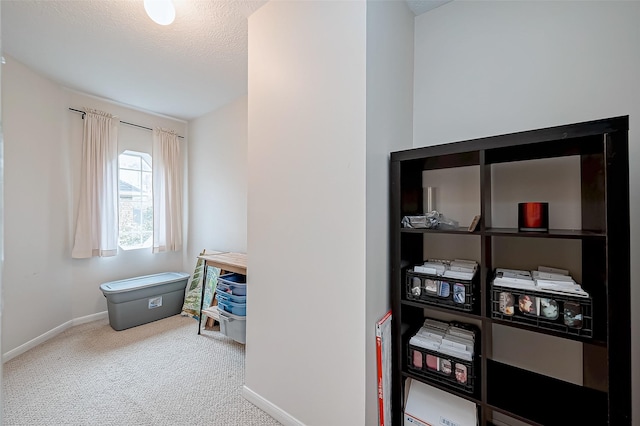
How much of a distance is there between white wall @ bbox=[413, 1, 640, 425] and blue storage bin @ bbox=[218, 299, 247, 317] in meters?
1.79

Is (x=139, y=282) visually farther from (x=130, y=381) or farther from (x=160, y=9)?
(x=160, y=9)

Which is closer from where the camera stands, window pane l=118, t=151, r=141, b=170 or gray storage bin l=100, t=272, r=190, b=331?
gray storage bin l=100, t=272, r=190, b=331

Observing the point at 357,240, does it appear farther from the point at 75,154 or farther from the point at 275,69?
the point at 75,154

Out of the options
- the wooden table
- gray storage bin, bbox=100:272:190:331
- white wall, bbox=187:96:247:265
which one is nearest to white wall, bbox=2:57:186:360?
gray storage bin, bbox=100:272:190:331

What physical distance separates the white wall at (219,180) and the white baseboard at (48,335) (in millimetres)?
1131

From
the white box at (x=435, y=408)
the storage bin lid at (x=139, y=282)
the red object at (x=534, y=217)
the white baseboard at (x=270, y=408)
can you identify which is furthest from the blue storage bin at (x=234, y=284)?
the red object at (x=534, y=217)

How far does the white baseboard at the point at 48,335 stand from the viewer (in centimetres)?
231

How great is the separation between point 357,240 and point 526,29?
4.53ft

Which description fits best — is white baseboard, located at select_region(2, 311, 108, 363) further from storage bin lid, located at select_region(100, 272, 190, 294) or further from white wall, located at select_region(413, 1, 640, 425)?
white wall, located at select_region(413, 1, 640, 425)

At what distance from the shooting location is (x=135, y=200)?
3332mm

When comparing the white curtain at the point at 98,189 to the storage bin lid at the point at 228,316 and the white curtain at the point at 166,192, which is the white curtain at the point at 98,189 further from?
the storage bin lid at the point at 228,316

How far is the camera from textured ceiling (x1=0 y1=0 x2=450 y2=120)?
1790 mm

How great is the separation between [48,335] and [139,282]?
806 mm

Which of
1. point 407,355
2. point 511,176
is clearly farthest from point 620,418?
point 511,176
